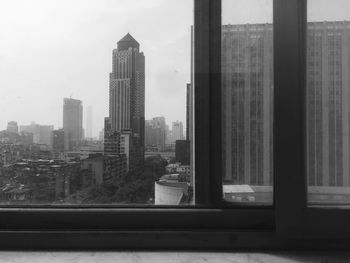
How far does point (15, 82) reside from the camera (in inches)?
46.3

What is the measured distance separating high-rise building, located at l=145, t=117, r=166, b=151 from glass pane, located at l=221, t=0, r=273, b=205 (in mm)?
215

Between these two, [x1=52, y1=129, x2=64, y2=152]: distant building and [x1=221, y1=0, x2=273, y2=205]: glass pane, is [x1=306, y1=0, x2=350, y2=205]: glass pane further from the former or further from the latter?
[x1=52, y1=129, x2=64, y2=152]: distant building

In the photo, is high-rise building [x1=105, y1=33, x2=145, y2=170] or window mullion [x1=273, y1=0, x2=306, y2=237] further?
high-rise building [x1=105, y1=33, x2=145, y2=170]

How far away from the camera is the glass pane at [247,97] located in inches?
43.8

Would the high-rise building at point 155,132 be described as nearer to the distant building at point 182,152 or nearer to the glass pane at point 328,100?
the distant building at point 182,152

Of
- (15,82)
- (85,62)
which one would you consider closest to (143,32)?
(85,62)

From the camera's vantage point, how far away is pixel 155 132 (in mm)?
1158

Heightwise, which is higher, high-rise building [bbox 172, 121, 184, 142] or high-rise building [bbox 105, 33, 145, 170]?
high-rise building [bbox 105, 33, 145, 170]

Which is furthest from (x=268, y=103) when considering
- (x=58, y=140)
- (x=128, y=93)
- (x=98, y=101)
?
(x=58, y=140)

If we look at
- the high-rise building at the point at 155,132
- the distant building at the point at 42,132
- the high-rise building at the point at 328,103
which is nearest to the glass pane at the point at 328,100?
the high-rise building at the point at 328,103

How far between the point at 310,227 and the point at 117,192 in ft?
2.03

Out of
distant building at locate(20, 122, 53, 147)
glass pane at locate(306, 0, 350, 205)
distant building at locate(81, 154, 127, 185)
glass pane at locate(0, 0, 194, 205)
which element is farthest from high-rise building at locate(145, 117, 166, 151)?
glass pane at locate(306, 0, 350, 205)

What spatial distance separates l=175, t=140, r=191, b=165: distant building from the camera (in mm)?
1148

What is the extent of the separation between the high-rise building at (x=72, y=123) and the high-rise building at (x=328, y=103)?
762 mm
